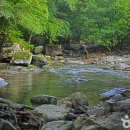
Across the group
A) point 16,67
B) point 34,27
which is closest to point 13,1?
point 34,27

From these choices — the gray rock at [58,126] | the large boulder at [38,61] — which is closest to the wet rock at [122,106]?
the gray rock at [58,126]

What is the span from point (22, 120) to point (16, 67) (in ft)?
53.3

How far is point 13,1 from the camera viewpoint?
28.9 metres

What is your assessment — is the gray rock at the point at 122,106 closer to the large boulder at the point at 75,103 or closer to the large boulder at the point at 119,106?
the large boulder at the point at 119,106

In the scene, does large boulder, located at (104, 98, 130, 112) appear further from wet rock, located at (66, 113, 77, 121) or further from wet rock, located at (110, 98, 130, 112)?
wet rock, located at (66, 113, 77, 121)

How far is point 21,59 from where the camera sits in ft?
88.3

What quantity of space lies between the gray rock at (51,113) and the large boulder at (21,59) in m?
16.2

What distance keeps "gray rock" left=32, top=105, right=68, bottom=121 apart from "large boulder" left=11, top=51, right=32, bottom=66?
1616 centimetres

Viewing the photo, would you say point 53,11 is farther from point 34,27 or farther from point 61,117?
point 61,117

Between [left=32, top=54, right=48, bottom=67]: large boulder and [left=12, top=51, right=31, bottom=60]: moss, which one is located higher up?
[left=12, top=51, right=31, bottom=60]: moss

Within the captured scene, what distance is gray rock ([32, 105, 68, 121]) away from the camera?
998 cm

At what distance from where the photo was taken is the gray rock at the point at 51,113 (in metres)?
9.98

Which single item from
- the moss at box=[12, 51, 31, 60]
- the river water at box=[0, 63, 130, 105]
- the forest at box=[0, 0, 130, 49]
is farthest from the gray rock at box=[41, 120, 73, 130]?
the forest at box=[0, 0, 130, 49]

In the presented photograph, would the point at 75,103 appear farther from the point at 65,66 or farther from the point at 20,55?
the point at 65,66
